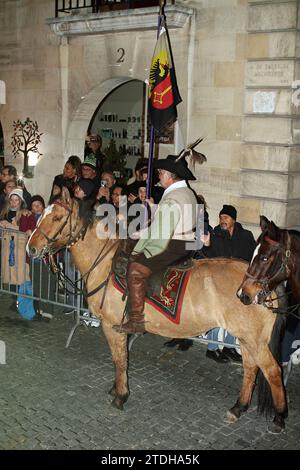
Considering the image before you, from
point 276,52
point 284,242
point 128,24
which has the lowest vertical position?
point 284,242

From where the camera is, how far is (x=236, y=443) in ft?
20.0

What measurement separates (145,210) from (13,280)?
2.72 meters

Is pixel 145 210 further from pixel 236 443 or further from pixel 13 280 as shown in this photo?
pixel 236 443

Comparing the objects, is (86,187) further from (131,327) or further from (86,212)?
(131,327)

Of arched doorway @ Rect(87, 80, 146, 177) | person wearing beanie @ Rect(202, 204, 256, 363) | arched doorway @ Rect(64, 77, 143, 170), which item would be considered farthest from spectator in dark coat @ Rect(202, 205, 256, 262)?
arched doorway @ Rect(87, 80, 146, 177)

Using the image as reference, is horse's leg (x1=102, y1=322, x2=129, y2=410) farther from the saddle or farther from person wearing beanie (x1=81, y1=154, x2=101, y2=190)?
person wearing beanie (x1=81, y1=154, x2=101, y2=190)

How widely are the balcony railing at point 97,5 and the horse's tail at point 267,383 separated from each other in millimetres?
8568

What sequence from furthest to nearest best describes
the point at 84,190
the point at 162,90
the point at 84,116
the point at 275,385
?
1. the point at 84,116
2. the point at 162,90
3. the point at 84,190
4. the point at 275,385

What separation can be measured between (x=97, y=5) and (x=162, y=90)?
3.74m

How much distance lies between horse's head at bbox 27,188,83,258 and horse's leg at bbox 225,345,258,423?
2.48 m

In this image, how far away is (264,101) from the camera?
1003 centimetres

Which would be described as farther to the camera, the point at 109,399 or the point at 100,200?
the point at 100,200

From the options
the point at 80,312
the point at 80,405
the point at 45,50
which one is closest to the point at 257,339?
the point at 80,405

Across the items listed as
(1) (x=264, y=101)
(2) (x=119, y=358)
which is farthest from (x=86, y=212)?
(1) (x=264, y=101)
